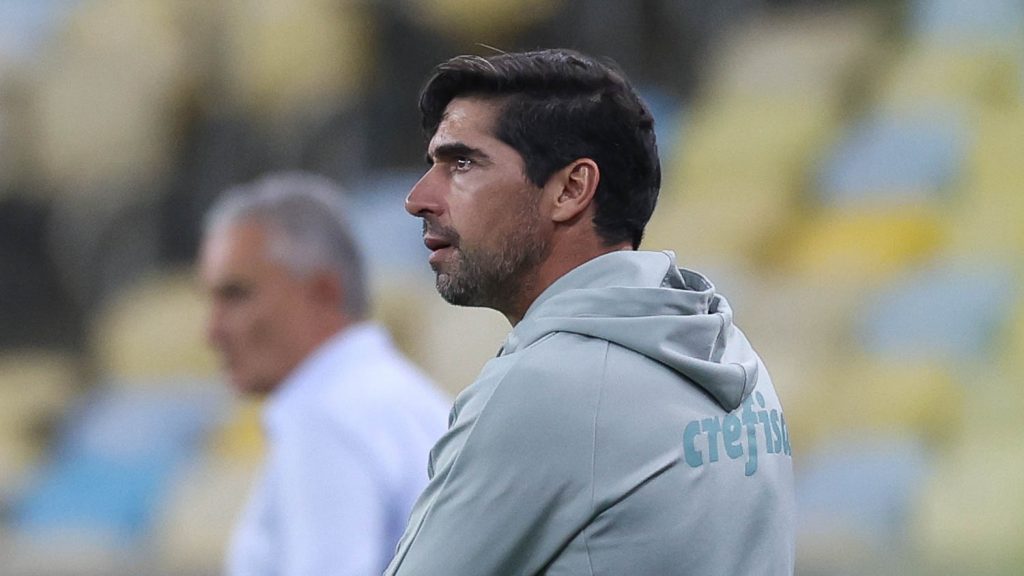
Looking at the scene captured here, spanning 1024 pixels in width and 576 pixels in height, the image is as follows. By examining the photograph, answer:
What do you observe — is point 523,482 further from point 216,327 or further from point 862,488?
point 862,488

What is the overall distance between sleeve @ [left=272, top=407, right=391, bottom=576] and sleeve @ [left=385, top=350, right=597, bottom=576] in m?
0.86

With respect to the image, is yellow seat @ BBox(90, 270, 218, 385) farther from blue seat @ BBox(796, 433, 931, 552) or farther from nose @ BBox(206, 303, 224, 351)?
nose @ BBox(206, 303, 224, 351)

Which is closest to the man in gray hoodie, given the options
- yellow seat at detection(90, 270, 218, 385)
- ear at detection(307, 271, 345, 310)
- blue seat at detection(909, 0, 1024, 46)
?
ear at detection(307, 271, 345, 310)

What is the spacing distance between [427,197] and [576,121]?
146 mm

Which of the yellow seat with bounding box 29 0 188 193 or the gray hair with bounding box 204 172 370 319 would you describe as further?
the yellow seat with bounding box 29 0 188 193

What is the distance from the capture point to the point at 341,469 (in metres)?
2.13

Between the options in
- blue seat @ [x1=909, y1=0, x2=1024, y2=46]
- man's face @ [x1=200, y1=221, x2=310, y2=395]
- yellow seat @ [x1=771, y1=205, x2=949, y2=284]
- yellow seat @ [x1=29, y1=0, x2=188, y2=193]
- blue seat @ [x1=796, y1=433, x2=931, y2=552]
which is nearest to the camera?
man's face @ [x1=200, y1=221, x2=310, y2=395]

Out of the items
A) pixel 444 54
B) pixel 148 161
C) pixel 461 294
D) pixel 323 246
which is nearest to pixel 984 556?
pixel 323 246

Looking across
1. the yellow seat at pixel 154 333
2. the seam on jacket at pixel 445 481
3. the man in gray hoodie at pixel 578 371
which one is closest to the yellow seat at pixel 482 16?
the yellow seat at pixel 154 333

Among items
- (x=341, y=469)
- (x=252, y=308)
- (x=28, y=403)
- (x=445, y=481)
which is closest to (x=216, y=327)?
(x=252, y=308)

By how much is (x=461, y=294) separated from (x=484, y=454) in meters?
0.20

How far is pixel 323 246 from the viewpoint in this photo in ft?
8.16

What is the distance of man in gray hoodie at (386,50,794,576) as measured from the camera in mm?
1220

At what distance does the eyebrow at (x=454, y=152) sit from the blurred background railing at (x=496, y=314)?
1.99 m
